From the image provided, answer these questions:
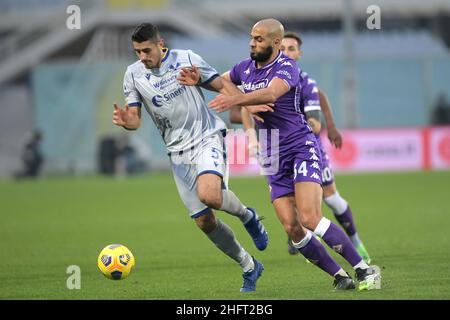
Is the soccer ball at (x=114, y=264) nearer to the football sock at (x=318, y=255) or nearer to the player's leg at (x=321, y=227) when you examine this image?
the football sock at (x=318, y=255)

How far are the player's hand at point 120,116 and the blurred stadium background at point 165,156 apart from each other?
5.45 ft

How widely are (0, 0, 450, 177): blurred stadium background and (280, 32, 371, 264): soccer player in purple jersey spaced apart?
21.7 meters

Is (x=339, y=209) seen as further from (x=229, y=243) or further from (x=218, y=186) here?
(x=218, y=186)

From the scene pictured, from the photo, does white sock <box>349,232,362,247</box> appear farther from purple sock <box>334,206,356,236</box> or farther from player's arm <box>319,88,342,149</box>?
player's arm <box>319,88,342,149</box>

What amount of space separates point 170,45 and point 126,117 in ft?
101

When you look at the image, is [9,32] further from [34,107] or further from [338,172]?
[338,172]

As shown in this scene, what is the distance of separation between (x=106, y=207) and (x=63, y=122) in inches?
683

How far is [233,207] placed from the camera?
9.84 m

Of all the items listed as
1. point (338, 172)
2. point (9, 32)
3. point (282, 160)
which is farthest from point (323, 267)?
point (9, 32)

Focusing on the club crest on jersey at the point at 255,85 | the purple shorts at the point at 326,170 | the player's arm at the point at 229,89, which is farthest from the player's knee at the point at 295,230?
the purple shorts at the point at 326,170

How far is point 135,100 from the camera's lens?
32.4ft

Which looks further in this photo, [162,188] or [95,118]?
[95,118]

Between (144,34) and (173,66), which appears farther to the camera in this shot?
(173,66)

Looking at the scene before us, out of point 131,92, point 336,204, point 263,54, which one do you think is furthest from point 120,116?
point 336,204
